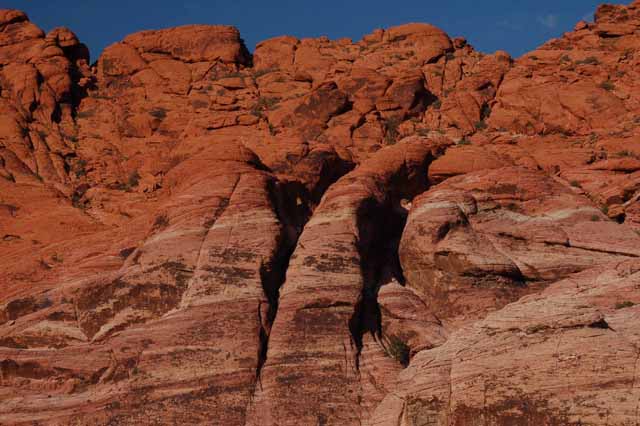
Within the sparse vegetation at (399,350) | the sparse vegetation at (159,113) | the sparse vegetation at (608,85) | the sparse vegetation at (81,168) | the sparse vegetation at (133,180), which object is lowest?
the sparse vegetation at (399,350)

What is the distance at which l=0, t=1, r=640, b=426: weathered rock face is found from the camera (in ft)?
56.8

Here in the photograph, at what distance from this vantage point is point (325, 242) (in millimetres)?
24047

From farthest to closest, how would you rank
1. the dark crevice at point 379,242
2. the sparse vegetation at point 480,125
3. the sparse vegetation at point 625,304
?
the sparse vegetation at point 480,125
the dark crevice at point 379,242
the sparse vegetation at point 625,304

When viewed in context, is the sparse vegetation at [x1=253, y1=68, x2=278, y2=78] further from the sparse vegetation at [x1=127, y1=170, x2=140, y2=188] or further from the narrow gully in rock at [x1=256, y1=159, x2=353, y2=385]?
the narrow gully in rock at [x1=256, y1=159, x2=353, y2=385]

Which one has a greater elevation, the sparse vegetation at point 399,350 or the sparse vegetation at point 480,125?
the sparse vegetation at point 480,125

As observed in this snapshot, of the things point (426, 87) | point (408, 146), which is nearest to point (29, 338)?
point (408, 146)

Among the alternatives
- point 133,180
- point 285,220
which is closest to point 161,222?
point 285,220

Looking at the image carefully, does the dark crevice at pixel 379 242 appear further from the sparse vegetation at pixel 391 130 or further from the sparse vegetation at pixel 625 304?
the sparse vegetation at pixel 625 304

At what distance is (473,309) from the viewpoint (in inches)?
947

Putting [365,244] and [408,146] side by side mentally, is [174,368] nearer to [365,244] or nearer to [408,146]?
[365,244]

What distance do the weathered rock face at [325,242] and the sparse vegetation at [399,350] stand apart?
125 mm

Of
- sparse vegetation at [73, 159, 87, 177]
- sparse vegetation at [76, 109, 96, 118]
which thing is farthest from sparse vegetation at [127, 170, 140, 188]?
sparse vegetation at [76, 109, 96, 118]

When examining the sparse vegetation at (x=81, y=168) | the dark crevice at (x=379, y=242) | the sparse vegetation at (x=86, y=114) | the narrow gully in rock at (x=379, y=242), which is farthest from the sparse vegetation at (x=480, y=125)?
the sparse vegetation at (x=86, y=114)

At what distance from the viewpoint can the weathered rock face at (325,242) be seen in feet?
56.8
